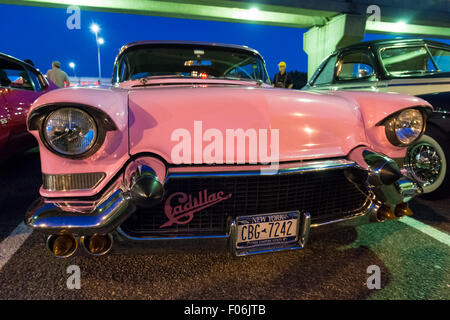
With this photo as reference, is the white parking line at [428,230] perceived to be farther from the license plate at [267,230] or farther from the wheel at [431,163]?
the license plate at [267,230]

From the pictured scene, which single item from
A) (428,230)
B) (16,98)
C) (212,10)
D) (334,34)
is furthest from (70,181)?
(334,34)

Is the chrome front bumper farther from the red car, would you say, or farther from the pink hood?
the red car

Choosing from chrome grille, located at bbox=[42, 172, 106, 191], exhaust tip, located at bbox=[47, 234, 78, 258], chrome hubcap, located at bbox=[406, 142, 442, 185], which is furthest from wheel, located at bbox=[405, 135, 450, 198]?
exhaust tip, located at bbox=[47, 234, 78, 258]

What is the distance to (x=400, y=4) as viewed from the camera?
519 inches

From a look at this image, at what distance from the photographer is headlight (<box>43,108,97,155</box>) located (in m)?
1.34

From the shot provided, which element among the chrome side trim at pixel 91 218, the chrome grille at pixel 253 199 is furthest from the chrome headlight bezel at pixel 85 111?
the chrome grille at pixel 253 199

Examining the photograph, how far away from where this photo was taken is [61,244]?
1372 millimetres

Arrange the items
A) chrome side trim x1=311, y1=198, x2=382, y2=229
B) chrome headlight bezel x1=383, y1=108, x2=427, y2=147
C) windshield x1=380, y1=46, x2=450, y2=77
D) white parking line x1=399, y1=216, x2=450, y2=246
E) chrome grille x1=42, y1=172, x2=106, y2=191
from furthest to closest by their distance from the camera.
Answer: windshield x1=380, y1=46, x2=450, y2=77 < white parking line x1=399, y1=216, x2=450, y2=246 < chrome headlight bezel x1=383, y1=108, x2=427, y2=147 < chrome side trim x1=311, y1=198, x2=382, y2=229 < chrome grille x1=42, y1=172, x2=106, y2=191

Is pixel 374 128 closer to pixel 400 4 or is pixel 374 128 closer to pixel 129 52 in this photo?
pixel 129 52

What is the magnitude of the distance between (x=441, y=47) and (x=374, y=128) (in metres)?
3.23

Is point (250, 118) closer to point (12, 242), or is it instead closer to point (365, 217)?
point (365, 217)

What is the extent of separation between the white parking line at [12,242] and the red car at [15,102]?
124 centimetres

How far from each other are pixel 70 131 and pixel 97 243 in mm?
543

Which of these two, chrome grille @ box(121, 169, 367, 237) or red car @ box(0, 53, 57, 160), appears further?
red car @ box(0, 53, 57, 160)
